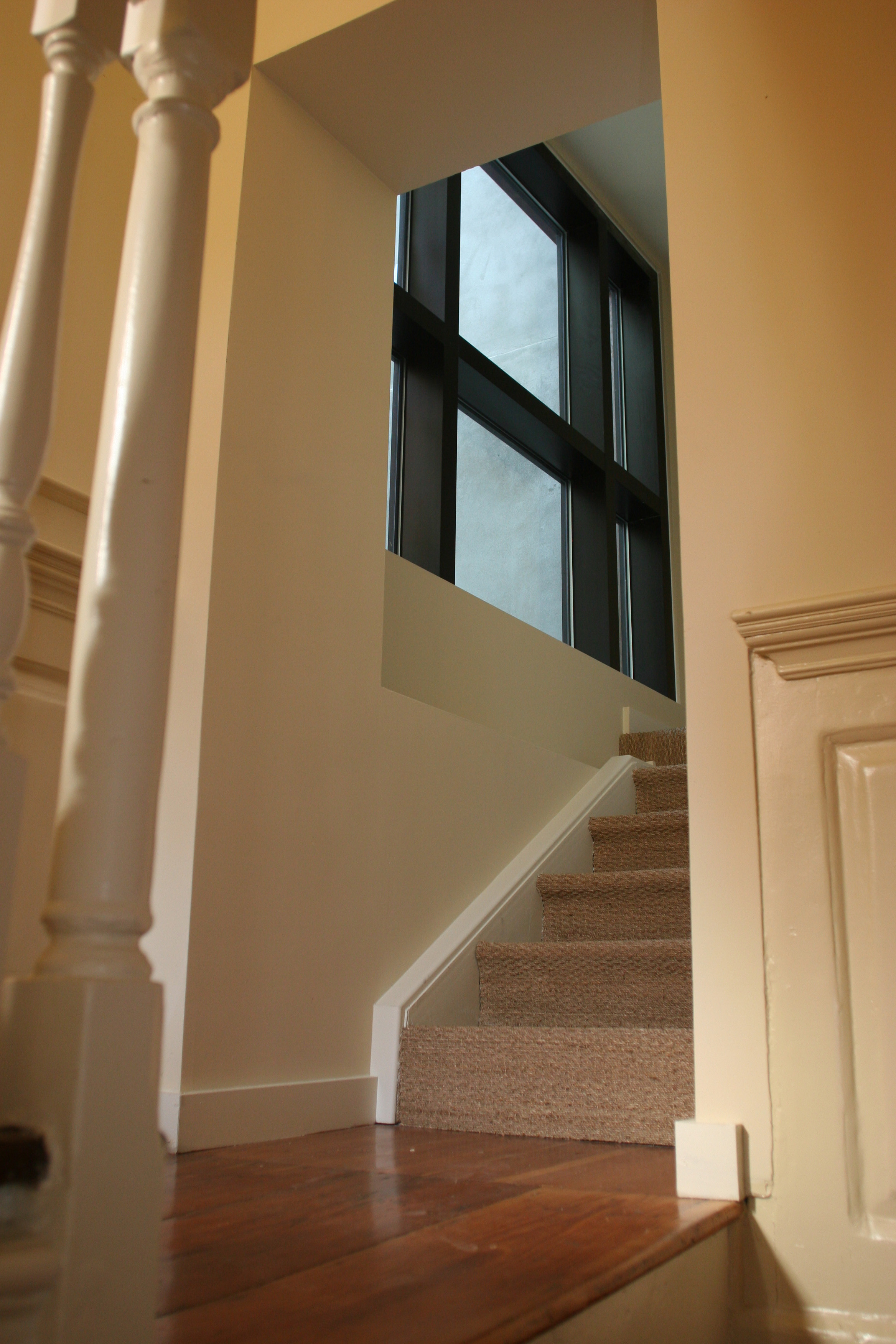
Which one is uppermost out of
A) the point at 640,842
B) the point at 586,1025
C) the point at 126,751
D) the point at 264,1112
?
the point at 640,842

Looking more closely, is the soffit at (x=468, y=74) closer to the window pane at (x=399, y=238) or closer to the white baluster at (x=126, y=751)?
the window pane at (x=399, y=238)

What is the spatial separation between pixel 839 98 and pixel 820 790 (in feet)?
3.54

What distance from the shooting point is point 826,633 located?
146 centimetres

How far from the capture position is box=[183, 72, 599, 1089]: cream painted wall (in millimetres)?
1905

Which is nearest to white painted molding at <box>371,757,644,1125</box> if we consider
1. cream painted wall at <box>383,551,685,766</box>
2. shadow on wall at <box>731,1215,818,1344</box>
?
cream painted wall at <box>383,551,685,766</box>

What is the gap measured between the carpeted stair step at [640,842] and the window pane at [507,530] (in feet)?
3.19

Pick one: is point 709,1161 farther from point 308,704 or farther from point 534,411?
point 534,411

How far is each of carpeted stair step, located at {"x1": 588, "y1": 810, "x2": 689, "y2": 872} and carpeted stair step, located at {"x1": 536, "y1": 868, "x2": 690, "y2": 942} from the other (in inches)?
7.8

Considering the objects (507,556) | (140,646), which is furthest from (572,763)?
(140,646)

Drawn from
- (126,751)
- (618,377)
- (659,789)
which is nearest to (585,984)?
(659,789)

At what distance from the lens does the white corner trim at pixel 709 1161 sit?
4.46 ft

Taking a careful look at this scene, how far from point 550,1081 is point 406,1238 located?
0.95 metres

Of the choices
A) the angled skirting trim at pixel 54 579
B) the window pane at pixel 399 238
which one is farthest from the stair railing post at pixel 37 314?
the window pane at pixel 399 238

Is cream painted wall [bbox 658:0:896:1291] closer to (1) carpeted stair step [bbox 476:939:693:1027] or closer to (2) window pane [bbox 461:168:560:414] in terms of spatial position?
(1) carpeted stair step [bbox 476:939:693:1027]
